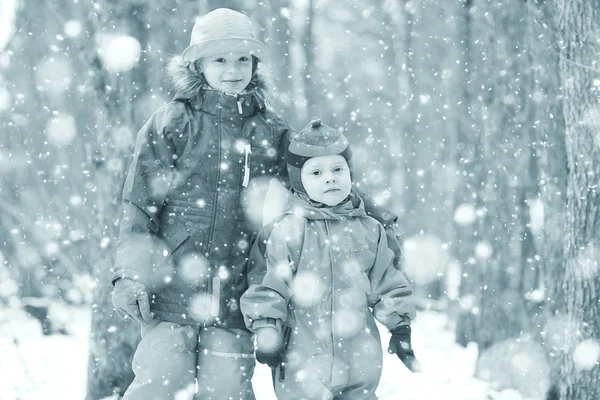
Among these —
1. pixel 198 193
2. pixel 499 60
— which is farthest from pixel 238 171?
pixel 499 60

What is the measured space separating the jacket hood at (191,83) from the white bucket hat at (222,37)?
0.06 meters

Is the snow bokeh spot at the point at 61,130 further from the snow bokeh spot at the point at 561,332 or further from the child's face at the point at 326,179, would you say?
the snow bokeh spot at the point at 561,332

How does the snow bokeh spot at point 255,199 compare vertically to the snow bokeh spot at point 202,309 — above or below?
above

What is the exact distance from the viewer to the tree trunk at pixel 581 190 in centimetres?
372

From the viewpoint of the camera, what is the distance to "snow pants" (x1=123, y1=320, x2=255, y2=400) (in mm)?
3014

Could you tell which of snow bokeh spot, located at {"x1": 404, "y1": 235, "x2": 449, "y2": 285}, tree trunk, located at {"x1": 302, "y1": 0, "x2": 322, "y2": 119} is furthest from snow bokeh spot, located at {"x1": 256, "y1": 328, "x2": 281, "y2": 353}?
tree trunk, located at {"x1": 302, "y1": 0, "x2": 322, "y2": 119}

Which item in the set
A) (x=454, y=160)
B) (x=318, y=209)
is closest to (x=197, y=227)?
(x=318, y=209)

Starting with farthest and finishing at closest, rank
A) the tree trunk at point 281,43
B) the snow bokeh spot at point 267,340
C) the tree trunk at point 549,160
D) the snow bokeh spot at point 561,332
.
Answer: the tree trunk at point 281,43 → the tree trunk at point 549,160 → the snow bokeh spot at point 561,332 → the snow bokeh spot at point 267,340

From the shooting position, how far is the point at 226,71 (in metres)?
3.13

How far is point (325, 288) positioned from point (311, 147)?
64 centimetres

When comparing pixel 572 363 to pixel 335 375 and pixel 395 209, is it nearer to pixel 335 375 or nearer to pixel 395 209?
pixel 335 375

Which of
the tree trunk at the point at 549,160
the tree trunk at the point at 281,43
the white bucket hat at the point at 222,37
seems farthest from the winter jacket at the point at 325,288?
the tree trunk at the point at 281,43

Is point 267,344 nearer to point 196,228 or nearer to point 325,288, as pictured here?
point 325,288

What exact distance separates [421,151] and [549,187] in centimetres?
705
